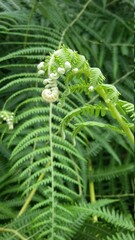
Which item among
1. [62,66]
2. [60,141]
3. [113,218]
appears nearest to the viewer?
[62,66]

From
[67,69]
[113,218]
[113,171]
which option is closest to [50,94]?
[67,69]

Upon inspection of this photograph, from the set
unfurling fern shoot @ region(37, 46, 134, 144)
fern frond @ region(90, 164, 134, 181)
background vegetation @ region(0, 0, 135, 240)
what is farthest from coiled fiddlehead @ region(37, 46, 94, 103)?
fern frond @ region(90, 164, 134, 181)

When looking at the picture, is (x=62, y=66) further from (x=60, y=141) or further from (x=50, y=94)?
(x=60, y=141)

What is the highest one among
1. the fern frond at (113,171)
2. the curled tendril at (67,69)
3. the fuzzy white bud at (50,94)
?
the curled tendril at (67,69)

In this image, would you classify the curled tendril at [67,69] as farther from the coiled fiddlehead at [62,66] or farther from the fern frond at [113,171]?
the fern frond at [113,171]

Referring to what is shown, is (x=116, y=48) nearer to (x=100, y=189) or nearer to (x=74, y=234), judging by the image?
(x=100, y=189)

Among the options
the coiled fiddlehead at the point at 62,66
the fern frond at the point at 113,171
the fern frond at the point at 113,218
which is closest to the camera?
the coiled fiddlehead at the point at 62,66

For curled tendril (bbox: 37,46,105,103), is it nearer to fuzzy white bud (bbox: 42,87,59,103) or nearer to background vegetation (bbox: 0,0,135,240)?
fuzzy white bud (bbox: 42,87,59,103)

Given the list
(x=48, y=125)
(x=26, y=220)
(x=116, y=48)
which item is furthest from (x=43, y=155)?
(x=116, y=48)

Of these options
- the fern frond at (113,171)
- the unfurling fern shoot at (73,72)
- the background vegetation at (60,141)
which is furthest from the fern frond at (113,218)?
the unfurling fern shoot at (73,72)
